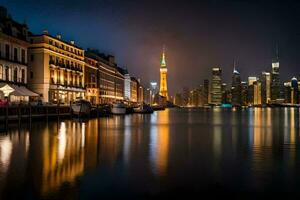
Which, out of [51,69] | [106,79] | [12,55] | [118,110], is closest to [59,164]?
[12,55]

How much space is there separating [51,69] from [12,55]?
910 inches

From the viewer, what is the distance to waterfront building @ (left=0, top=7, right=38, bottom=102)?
67.5m

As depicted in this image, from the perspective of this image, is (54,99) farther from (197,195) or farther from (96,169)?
(197,195)

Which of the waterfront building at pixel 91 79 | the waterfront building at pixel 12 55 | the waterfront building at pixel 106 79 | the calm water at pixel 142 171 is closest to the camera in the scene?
the calm water at pixel 142 171

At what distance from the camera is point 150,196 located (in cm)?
1423

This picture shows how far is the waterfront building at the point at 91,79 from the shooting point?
139 metres

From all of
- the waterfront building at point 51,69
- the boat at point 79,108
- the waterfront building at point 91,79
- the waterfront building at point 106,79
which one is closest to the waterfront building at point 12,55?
the boat at point 79,108

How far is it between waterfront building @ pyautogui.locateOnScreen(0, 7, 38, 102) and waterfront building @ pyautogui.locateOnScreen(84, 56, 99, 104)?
59.7m

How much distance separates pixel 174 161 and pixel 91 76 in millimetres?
125733

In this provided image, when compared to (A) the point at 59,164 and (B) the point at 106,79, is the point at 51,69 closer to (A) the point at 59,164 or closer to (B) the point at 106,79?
(B) the point at 106,79

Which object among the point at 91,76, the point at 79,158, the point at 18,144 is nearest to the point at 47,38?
the point at 91,76

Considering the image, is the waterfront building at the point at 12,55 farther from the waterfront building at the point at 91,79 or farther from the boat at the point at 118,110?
the waterfront building at the point at 91,79

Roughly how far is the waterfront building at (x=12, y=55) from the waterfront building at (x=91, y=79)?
5969 cm

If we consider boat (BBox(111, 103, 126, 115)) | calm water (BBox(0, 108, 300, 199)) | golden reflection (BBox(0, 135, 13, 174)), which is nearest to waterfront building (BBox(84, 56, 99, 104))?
boat (BBox(111, 103, 126, 115))
